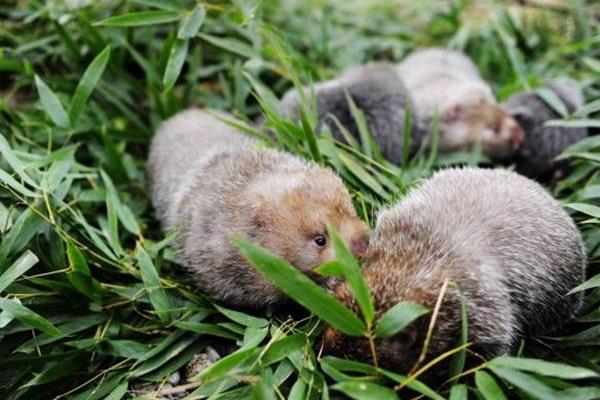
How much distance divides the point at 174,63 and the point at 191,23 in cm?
35

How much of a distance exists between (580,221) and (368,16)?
14.1 ft

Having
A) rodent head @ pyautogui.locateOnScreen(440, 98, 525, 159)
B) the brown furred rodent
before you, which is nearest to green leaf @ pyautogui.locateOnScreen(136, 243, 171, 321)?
the brown furred rodent

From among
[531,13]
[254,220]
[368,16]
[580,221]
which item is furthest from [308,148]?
[531,13]

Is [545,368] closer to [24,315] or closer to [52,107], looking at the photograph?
[24,315]

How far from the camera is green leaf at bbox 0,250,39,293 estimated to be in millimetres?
3791

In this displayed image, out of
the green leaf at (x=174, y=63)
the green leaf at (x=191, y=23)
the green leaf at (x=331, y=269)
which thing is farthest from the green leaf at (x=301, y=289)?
the green leaf at (x=191, y=23)

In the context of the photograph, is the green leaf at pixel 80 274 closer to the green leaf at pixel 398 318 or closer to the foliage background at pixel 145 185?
the foliage background at pixel 145 185

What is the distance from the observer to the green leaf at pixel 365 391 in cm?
301

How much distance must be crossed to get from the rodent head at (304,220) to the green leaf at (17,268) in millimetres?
1284

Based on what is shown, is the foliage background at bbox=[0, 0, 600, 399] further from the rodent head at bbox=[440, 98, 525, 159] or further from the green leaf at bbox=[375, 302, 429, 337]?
the rodent head at bbox=[440, 98, 525, 159]

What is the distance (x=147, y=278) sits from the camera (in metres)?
4.14

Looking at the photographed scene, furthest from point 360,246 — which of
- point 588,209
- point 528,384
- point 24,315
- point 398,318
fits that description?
point 24,315

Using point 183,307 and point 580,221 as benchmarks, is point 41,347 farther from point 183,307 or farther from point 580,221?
point 580,221

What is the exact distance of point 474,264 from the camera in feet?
11.8
